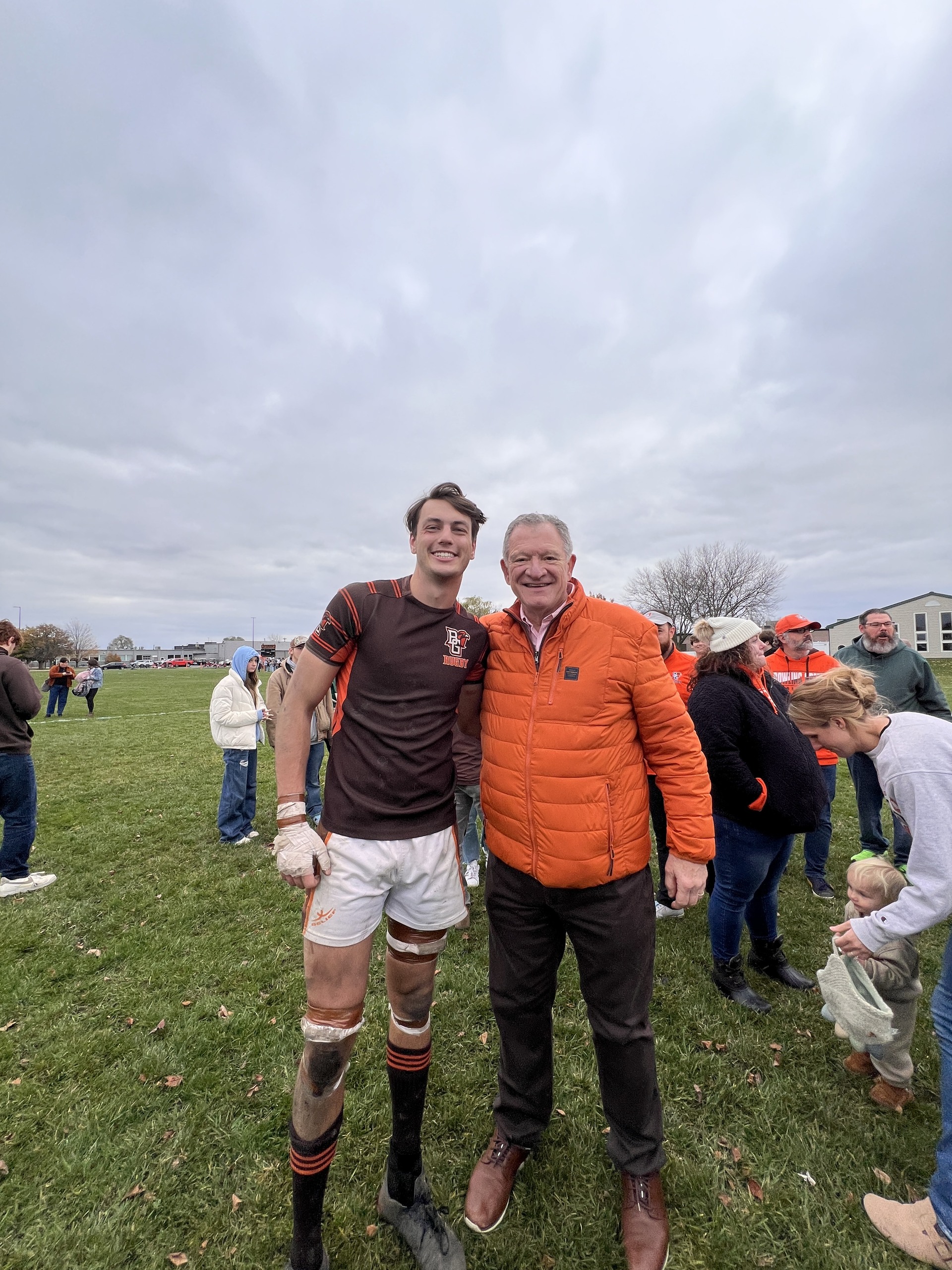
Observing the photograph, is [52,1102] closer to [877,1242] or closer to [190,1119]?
[190,1119]

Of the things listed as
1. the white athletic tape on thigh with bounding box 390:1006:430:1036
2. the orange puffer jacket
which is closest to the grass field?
the white athletic tape on thigh with bounding box 390:1006:430:1036

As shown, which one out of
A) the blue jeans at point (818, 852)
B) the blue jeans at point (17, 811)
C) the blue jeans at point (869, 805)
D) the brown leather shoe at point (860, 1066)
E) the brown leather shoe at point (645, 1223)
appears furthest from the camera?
the blue jeans at point (869, 805)

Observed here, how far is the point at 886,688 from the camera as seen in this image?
602cm

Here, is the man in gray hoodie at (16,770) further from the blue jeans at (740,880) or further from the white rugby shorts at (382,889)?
the blue jeans at (740,880)

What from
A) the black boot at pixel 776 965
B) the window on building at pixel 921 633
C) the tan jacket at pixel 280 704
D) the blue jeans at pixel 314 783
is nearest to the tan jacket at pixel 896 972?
the black boot at pixel 776 965

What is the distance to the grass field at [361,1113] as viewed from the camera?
7.79 feet

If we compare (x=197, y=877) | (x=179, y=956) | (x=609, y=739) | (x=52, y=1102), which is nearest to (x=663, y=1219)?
(x=609, y=739)

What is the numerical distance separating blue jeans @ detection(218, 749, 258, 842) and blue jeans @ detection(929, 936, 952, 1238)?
24.6ft

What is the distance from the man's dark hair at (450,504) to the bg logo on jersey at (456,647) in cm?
45

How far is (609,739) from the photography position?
2.32m

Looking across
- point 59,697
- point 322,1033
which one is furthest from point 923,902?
point 59,697

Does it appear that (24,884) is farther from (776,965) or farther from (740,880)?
(776,965)

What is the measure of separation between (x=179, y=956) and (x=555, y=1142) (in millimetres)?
3544

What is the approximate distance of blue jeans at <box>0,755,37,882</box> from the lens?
5.66 m
